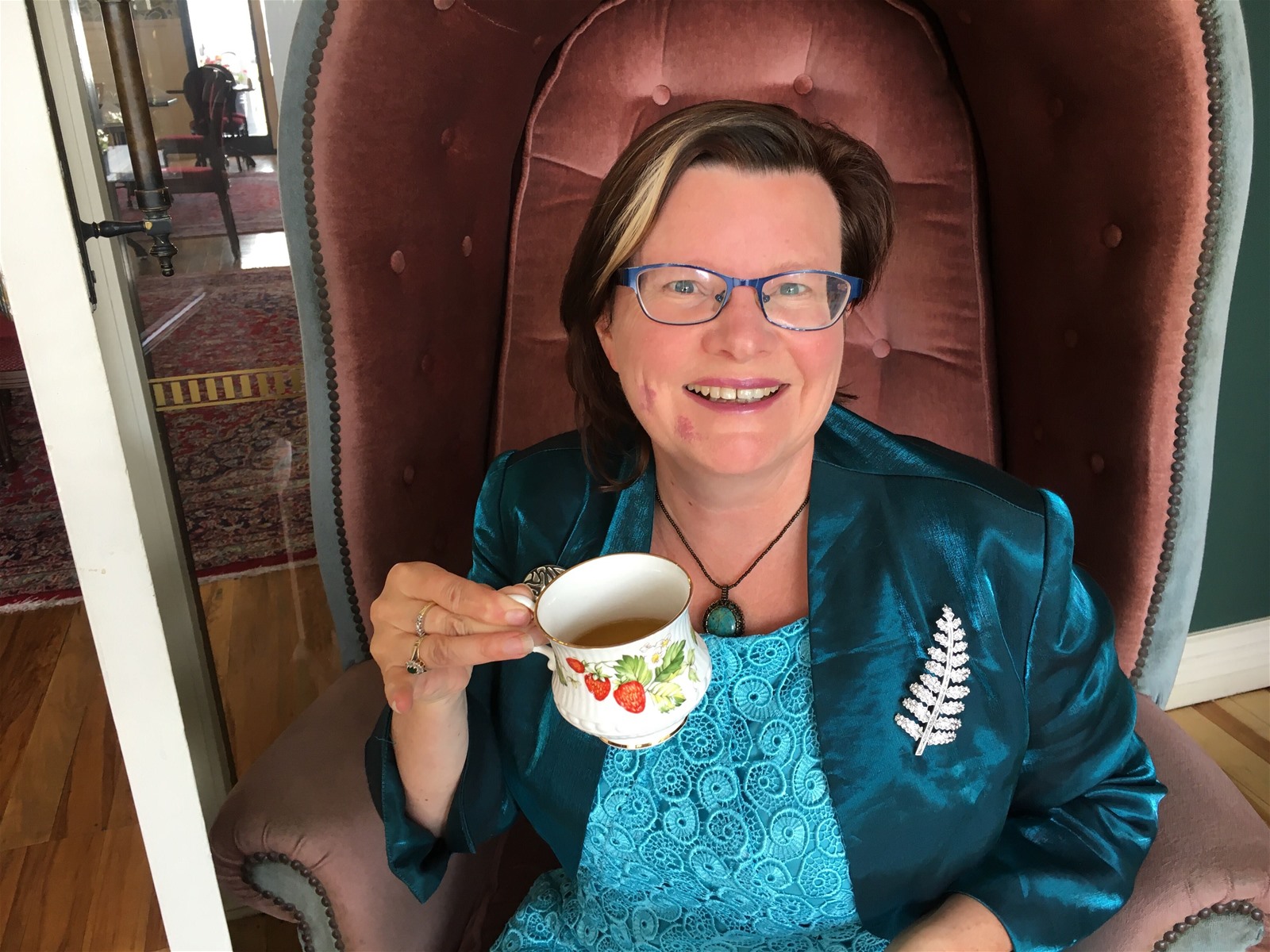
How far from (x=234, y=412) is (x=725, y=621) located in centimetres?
98

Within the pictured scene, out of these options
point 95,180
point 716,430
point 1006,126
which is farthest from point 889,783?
point 95,180

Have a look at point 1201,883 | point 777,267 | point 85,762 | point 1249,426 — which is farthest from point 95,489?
point 1249,426

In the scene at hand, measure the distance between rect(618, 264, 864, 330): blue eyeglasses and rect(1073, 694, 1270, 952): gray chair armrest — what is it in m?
0.67

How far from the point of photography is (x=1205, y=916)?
3.05ft

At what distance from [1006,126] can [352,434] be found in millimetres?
1020

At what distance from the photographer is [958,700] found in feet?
3.06

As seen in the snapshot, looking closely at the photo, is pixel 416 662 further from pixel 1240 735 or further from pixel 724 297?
pixel 1240 735

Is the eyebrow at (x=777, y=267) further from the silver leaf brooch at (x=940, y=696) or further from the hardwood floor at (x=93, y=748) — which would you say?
the hardwood floor at (x=93, y=748)

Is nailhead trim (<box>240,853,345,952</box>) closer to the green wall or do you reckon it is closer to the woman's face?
the woman's face

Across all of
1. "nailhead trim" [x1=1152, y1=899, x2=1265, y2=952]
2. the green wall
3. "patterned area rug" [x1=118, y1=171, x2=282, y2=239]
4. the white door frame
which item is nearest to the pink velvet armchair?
"nailhead trim" [x1=1152, y1=899, x2=1265, y2=952]

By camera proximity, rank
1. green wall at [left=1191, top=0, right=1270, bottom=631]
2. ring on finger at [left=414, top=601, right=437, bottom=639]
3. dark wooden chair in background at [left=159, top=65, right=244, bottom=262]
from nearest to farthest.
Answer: ring on finger at [left=414, top=601, right=437, bottom=639], dark wooden chair in background at [left=159, top=65, right=244, bottom=262], green wall at [left=1191, top=0, right=1270, bottom=631]

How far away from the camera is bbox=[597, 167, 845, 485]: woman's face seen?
2.99ft

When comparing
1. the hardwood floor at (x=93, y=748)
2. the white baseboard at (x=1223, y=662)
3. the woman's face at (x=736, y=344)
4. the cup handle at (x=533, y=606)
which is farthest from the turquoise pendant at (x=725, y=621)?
the white baseboard at (x=1223, y=662)

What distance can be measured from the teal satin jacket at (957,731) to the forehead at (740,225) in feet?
0.84
